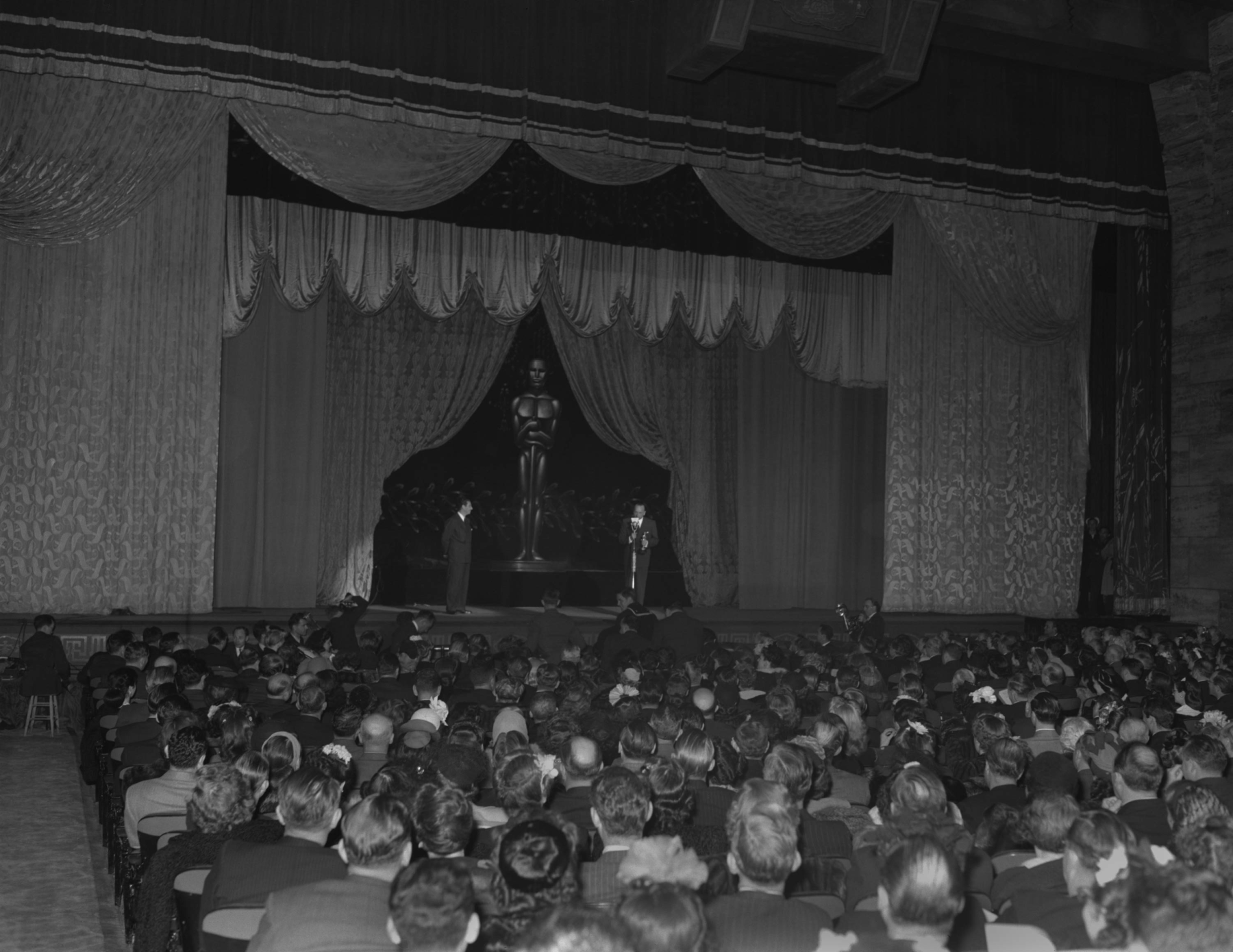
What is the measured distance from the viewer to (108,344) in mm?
11797

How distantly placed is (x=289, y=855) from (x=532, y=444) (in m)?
12.9

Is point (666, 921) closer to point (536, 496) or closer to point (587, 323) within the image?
point (587, 323)

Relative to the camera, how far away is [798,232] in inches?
550

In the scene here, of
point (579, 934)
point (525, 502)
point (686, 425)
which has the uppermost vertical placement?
point (686, 425)

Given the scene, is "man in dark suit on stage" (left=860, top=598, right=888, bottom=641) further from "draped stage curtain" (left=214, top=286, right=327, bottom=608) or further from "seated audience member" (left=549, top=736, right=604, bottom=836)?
"seated audience member" (left=549, top=736, right=604, bottom=836)

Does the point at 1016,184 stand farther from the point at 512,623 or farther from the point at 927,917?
the point at 927,917

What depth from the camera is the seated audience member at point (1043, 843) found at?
3.61 meters

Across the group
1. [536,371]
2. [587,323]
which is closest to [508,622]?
[587,323]

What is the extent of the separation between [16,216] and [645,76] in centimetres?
580

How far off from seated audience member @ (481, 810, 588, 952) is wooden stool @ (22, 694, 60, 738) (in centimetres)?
796

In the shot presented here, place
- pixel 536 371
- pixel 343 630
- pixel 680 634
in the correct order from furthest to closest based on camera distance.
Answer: pixel 536 371 < pixel 343 630 < pixel 680 634

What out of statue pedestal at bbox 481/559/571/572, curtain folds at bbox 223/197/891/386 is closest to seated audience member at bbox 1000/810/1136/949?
curtain folds at bbox 223/197/891/386

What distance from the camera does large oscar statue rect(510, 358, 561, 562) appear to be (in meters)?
16.3

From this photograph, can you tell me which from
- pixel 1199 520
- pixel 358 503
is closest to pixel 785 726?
pixel 358 503
